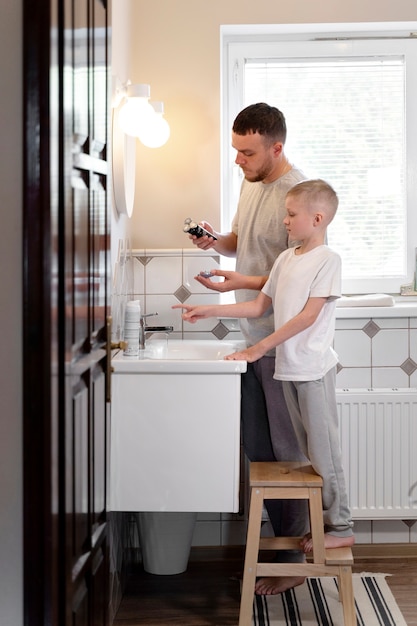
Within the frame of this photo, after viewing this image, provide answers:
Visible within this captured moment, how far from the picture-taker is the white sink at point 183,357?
109 inches

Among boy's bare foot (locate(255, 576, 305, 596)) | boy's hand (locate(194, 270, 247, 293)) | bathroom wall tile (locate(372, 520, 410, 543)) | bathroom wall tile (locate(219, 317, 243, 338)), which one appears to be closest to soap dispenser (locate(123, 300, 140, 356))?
boy's hand (locate(194, 270, 247, 293))

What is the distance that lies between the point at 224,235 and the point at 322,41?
986 mm

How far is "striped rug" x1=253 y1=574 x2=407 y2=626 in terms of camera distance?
2980 mm

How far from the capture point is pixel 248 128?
3.09m

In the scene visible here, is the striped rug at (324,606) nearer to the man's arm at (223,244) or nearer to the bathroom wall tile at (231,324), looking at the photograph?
the bathroom wall tile at (231,324)

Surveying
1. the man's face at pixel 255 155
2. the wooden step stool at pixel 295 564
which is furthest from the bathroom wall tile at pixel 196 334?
the wooden step stool at pixel 295 564

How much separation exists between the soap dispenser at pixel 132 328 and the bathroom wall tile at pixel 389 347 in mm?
1116

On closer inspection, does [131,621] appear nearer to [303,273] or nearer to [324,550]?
[324,550]

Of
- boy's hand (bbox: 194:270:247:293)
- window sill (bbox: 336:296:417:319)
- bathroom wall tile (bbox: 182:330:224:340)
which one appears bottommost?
bathroom wall tile (bbox: 182:330:224:340)

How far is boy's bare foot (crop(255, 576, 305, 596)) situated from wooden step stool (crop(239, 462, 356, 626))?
0.34 m

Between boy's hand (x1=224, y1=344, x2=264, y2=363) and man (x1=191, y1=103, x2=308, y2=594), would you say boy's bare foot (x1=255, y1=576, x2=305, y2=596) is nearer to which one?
man (x1=191, y1=103, x2=308, y2=594)

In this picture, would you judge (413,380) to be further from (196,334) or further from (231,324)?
(196,334)
